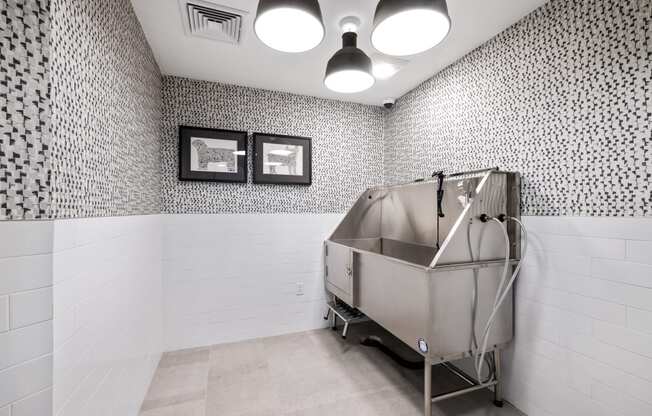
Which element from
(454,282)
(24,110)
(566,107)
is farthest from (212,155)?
(566,107)

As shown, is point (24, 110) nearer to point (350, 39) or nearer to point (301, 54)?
point (350, 39)

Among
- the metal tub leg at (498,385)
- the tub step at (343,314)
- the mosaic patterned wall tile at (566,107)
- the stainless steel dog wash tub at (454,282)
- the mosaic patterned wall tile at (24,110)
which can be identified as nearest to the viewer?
the mosaic patterned wall tile at (24,110)

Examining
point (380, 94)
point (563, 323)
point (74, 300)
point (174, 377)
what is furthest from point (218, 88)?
point (563, 323)

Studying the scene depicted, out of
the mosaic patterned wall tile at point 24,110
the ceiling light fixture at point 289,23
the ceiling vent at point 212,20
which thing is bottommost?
the mosaic patterned wall tile at point 24,110

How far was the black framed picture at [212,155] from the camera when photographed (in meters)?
2.42

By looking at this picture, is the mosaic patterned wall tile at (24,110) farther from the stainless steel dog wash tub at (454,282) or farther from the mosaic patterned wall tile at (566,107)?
the mosaic patterned wall tile at (566,107)

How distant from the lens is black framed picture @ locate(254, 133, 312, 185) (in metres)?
2.62

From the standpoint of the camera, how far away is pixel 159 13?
162 centimetres

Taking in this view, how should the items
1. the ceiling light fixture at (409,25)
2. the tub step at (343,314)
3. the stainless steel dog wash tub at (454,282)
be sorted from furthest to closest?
the tub step at (343,314) < the stainless steel dog wash tub at (454,282) < the ceiling light fixture at (409,25)

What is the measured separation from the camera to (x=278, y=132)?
2.70 meters

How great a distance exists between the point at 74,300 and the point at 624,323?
2.23m

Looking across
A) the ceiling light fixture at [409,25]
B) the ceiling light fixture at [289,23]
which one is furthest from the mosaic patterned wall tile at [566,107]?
the ceiling light fixture at [289,23]

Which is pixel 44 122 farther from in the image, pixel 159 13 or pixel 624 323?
pixel 624 323

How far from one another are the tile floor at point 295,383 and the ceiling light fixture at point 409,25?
6.63 ft
